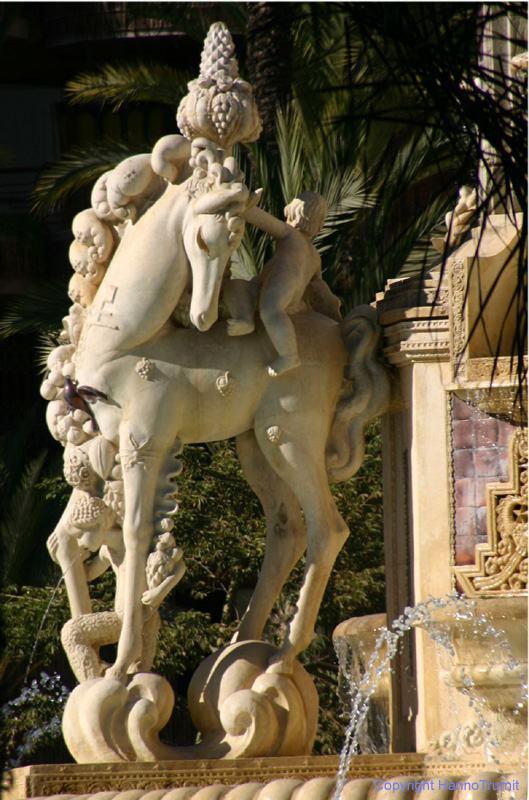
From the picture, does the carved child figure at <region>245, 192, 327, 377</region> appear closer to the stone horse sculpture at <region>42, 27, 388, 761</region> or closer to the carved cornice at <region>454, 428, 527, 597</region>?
the stone horse sculpture at <region>42, 27, 388, 761</region>

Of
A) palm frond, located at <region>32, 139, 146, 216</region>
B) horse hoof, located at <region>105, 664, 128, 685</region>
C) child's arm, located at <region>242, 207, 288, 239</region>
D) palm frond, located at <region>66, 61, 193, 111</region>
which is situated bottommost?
horse hoof, located at <region>105, 664, 128, 685</region>

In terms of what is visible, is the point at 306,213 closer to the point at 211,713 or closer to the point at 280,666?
the point at 280,666

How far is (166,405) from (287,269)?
38.3 inches

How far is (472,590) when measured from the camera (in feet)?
24.5

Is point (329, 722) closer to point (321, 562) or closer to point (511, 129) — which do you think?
point (321, 562)

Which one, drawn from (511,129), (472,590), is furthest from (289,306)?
(511,129)

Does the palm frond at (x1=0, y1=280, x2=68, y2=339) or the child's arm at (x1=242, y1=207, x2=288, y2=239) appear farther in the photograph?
the palm frond at (x1=0, y1=280, x2=68, y2=339)

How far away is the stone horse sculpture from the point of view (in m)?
7.48

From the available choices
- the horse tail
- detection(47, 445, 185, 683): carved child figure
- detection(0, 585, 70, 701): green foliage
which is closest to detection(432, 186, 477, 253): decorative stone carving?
the horse tail

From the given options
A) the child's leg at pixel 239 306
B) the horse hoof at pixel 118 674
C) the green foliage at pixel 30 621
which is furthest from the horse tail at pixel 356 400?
the green foliage at pixel 30 621

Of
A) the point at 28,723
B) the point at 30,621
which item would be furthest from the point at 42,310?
the point at 28,723

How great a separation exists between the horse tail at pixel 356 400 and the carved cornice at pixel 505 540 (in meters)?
0.87

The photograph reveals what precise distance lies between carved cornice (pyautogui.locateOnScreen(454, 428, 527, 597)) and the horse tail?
2.85 feet

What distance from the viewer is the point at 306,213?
801 cm
